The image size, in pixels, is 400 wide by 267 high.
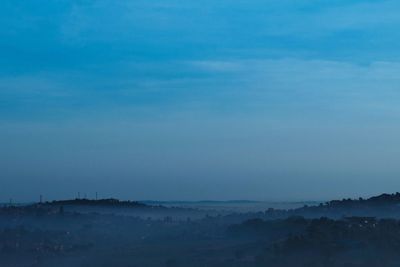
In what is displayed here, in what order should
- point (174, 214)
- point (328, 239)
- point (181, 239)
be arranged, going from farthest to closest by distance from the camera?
point (174, 214), point (181, 239), point (328, 239)

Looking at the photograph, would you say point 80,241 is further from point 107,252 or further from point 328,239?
point 328,239

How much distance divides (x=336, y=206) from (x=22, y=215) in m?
15.7

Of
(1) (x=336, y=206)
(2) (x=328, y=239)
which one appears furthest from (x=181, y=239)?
(1) (x=336, y=206)

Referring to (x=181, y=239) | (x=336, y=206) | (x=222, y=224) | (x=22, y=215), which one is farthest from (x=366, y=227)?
(x=22, y=215)

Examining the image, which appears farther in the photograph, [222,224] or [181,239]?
[222,224]

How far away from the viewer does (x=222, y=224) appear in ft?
137

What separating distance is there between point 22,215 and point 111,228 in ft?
21.0

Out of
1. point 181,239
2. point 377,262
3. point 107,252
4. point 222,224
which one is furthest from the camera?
point 222,224

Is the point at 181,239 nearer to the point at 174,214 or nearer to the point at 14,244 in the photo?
the point at 14,244

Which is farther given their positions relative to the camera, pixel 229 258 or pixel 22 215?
pixel 22 215

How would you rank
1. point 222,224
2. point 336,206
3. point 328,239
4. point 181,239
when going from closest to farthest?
1. point 328,239
2. point 181,239
3. point 222,224
4. point 336,206

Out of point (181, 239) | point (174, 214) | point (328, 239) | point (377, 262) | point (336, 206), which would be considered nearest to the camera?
point (377, 262)

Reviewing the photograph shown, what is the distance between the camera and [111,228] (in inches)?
1689

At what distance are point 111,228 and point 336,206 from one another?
11.2m
